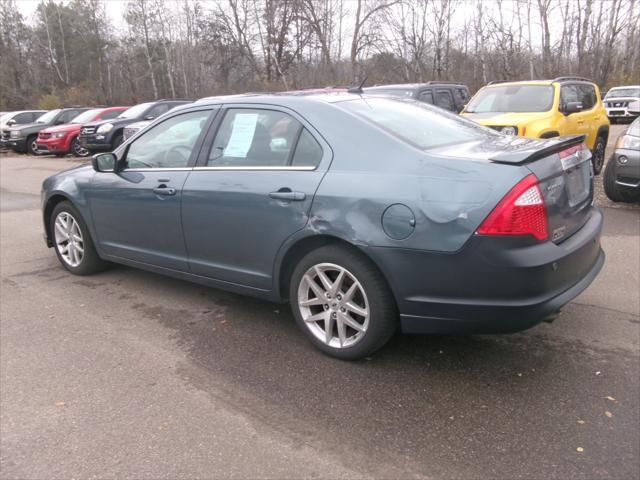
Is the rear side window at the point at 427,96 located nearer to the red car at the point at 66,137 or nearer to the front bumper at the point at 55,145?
the red car at the point at 66,137

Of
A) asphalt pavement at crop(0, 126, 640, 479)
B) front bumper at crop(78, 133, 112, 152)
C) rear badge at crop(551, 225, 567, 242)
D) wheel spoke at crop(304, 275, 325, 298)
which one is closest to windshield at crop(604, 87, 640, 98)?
front bumper at crop(78, 133, 112, 152)

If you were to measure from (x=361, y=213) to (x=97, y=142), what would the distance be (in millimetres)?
15020

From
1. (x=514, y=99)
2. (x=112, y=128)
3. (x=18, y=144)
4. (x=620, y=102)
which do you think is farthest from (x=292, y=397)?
(x=620, y=102)

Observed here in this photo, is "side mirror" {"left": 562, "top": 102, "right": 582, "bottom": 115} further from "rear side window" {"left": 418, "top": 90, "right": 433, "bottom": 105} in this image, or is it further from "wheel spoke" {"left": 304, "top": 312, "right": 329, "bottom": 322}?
"wheel spoke" {"left": 304, "top": 312, "right": 329, "bottom": 322}

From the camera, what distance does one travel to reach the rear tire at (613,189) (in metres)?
7.23

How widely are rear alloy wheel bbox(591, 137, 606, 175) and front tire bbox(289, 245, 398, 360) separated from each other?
8545 millimetres

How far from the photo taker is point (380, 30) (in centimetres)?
3484

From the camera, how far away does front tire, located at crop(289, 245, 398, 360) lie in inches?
124

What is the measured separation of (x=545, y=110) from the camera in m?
8.86

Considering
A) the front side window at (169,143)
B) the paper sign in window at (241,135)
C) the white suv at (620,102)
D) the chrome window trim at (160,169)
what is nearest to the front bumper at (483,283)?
the paper sign in window at (241,135)

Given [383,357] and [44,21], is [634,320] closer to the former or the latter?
[383,357]

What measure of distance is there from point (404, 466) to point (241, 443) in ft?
2.61

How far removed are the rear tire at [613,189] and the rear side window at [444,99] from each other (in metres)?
4.80

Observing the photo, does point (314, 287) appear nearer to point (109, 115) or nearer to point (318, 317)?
point (318, 317)
